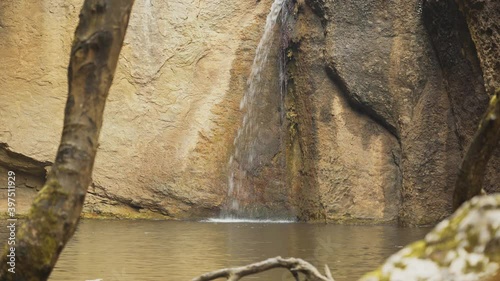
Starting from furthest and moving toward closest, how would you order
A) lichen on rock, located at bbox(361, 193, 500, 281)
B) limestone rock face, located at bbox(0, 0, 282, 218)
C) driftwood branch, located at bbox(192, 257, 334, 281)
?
limestone rock face, located at bbox(0, 0, 282, 218) → driftwood branch, located at bbox(192, 257, 334, 281) → lichen on rock, located at bbox(361, 193, 500, 281)

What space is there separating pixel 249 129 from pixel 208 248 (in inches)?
281

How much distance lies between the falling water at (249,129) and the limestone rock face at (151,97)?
132 mm

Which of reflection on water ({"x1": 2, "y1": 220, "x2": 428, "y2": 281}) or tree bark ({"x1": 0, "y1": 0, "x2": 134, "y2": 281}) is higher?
tree bark ({"x1": 0, "y1": 0, "x2": 134, "y2": 281})

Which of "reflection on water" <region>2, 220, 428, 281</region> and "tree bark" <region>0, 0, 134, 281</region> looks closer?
"tree bark" <region>0, 0, 134, 281</region>

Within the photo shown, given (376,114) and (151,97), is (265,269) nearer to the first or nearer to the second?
(376,114)

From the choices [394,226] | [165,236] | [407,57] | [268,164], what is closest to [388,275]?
[165,236]

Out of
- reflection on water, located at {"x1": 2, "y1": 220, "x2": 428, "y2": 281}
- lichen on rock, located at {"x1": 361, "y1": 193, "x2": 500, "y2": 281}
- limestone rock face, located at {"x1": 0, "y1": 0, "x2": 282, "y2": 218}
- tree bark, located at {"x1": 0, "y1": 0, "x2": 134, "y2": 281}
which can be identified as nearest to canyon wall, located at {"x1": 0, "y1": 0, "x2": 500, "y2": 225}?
limestone rock face, located at {"x1": 0, "y1": 0, "x2": 282, "y2": 218}

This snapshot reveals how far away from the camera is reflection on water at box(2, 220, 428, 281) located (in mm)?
7109

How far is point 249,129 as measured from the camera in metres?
16.2

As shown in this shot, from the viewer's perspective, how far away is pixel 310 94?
15.3 m

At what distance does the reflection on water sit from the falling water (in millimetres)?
2261

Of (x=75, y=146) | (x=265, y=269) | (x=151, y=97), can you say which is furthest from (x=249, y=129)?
(x=75, y=146)

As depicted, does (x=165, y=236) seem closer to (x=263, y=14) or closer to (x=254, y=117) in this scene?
(x=254, y=117)

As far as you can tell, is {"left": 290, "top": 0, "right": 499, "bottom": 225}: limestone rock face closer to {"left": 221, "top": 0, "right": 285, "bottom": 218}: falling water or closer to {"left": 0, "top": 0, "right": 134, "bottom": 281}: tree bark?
{"left": 221, "top": 0, "right": 285, "bottom": 218}: falling water
